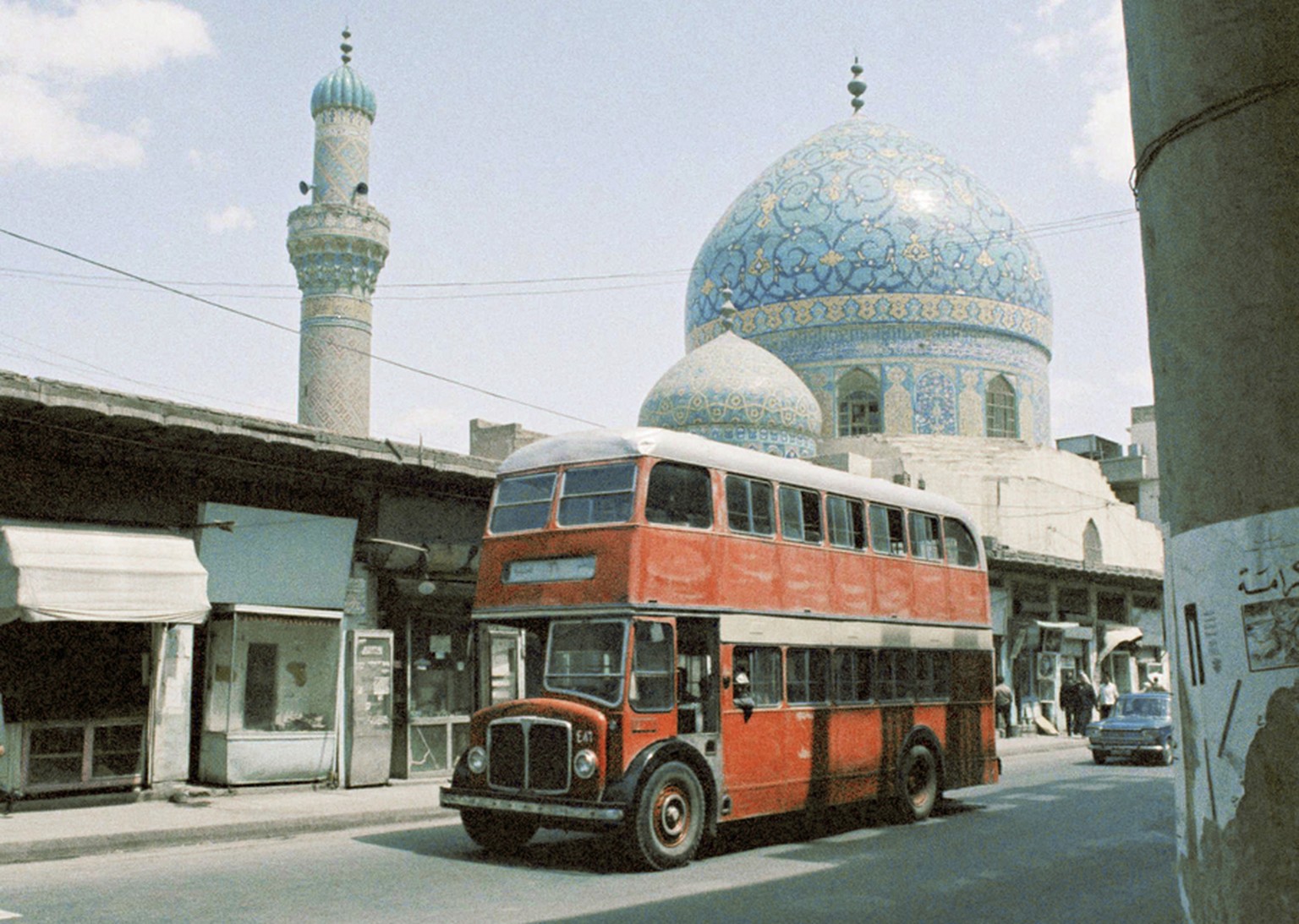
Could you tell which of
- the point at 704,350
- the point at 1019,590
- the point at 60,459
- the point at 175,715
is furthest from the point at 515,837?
the point at 704,350

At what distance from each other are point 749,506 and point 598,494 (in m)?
1.64

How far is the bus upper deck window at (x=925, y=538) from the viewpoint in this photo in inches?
580

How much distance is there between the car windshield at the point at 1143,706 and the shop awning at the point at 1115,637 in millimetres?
12623

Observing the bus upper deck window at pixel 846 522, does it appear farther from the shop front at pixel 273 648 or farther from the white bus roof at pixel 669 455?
the shop front at pixel 273 648

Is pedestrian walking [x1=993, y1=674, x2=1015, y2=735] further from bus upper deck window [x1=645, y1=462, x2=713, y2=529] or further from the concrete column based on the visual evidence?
the concrete column

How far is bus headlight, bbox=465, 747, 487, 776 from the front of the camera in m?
11.3

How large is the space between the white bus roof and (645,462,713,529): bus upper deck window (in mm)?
110

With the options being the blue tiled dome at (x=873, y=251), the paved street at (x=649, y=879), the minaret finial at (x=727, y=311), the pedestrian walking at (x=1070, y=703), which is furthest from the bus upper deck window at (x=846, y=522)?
the blue tiled dome at (x=873, y=251)

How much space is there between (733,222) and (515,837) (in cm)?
3512

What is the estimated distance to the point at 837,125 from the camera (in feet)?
152

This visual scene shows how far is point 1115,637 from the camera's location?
36.5 meters

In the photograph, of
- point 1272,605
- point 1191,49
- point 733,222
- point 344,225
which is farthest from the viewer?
point 733,222

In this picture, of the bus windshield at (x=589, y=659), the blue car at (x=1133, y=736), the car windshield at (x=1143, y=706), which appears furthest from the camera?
the car windshield at (x=1143, y=706)

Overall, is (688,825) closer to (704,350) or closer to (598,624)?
(598,624)
